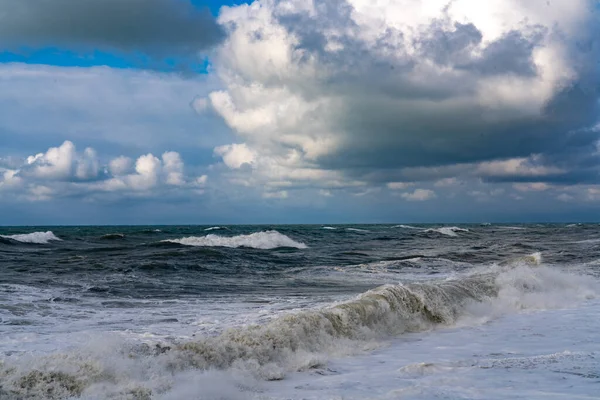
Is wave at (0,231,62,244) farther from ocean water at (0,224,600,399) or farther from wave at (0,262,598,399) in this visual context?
wave at (0,262,598,399)

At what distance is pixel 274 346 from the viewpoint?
7371mm

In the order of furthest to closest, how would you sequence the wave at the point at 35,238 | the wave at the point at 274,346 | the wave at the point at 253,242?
the wave at the point at 35,238
the wave at the point at 253,242
the wave at the point at 274,346

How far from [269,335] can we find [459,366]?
8.26 feet

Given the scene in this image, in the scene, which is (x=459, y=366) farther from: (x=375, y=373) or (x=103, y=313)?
(x=103, y=313)

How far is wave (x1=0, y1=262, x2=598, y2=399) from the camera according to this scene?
221 inches

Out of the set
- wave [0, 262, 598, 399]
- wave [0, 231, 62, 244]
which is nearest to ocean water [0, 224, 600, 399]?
wave [0, 262, 598, 399]

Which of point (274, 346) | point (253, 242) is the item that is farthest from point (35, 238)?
point (274, 346)

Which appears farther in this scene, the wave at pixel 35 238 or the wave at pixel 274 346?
the wave at pixel 35 238

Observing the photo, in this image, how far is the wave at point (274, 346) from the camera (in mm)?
5613

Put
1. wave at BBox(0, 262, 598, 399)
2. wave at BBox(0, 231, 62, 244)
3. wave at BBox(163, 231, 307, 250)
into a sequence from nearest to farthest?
wave at BBox(0, 262, 598, 399)
wave at BBox(163, 231, 307, 250)
wave at BBox(0, 231, 62, 244)

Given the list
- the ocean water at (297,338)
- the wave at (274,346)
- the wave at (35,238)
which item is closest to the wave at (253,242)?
the wave at (35,238)

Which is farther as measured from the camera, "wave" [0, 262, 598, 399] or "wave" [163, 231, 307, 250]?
"wave" [163, 231, 307, 250]

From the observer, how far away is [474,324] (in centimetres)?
1019

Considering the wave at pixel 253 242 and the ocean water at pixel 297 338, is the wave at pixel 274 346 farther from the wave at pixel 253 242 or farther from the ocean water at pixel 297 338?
the wave at pixel 253 242
